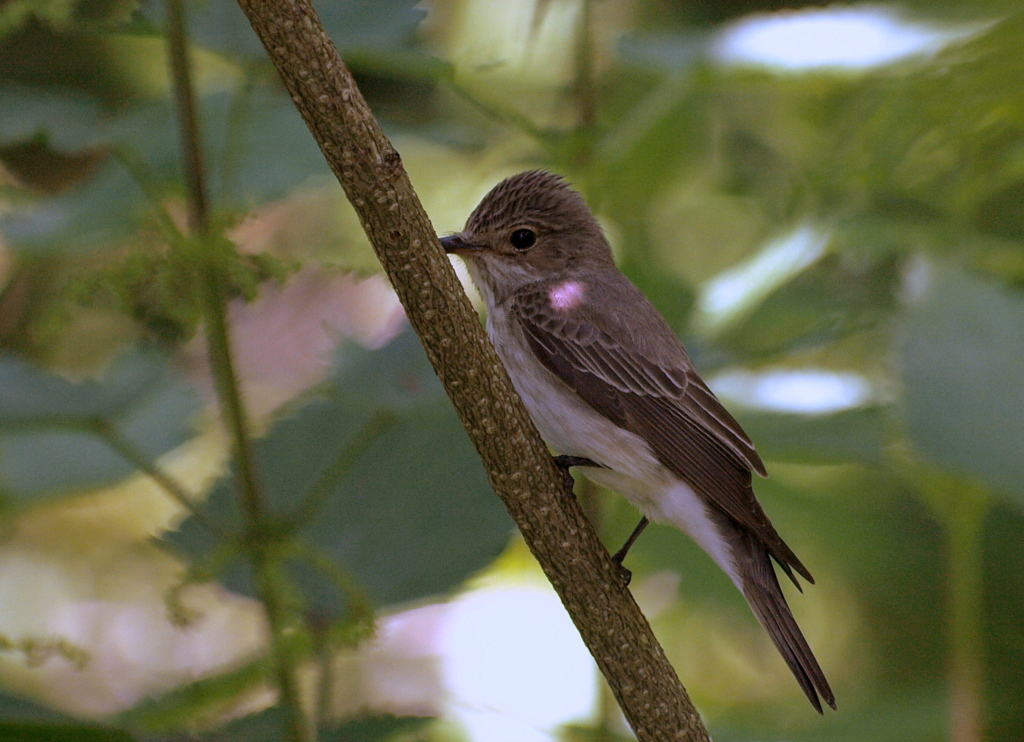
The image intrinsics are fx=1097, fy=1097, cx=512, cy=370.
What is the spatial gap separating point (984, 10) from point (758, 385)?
1041 millimetres

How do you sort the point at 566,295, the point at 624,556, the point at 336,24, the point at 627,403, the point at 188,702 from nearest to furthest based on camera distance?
the point at 188,702 → the point at 336,24 → the point at 624,556 → the point at 627,403 → the point at 566,295

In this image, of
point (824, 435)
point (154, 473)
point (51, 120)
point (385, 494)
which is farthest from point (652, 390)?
point (51, 120)

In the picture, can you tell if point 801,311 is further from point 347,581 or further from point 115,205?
point 115,205

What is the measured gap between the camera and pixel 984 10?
2.62m

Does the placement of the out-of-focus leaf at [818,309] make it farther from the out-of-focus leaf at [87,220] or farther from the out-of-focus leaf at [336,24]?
the out-of-focus leaf at [87,220]

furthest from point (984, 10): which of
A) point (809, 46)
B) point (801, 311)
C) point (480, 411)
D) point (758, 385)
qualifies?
point (480, 411)

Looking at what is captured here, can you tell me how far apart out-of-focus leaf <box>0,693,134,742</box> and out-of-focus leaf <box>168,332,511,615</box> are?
0.59 meters

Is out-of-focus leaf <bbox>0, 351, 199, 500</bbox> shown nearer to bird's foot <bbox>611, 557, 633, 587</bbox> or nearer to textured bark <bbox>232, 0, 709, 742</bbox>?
textured bark <bbox>232, 0, 709, 742</bbox>

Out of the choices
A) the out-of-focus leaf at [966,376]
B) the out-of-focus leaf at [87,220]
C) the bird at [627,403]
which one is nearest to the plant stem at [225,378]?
the out-of-focus leaf at [87,220]

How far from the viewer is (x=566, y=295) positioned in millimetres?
2811

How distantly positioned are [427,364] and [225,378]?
1.27 feet

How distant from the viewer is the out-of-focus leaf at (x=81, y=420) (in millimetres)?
2068

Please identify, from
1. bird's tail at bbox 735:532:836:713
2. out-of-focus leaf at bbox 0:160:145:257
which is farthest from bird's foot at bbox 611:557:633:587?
out-of-focus leaf at bbox 0:160:145:257

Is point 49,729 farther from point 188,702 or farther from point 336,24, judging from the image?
point 336,24
